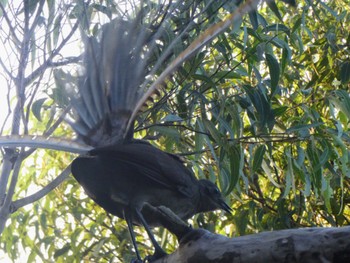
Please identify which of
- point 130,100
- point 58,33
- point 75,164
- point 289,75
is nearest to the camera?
point 75,164

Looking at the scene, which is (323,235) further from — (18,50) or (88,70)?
(18,50)

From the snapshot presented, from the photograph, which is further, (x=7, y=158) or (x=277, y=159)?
(x=277, y=159)

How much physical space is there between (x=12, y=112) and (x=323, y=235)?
1262 millimetres

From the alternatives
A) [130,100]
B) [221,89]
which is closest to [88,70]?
[130,100]

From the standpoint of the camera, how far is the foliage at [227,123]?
2645 millimetres

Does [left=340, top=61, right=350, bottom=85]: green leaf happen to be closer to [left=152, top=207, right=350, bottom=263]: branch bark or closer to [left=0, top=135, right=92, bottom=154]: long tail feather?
[left=0, top=135, right=92, bottom=154]: long tail feather

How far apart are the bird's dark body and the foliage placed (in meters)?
0.34

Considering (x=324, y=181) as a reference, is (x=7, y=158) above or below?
above

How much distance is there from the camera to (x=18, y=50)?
2.51 metres

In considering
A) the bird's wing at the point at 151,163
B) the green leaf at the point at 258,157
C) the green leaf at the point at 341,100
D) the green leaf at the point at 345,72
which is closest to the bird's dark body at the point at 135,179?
the bird's wing at the point at 151,163

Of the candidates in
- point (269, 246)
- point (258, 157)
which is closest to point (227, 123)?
point (258, 157)

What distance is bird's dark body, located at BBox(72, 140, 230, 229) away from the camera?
218cm

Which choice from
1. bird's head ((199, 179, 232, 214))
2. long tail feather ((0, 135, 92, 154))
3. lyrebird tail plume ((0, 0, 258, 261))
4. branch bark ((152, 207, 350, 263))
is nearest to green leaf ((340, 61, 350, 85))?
lyrebird tail plume ((0, 0, 258, 261))

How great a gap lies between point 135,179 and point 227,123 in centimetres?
72
